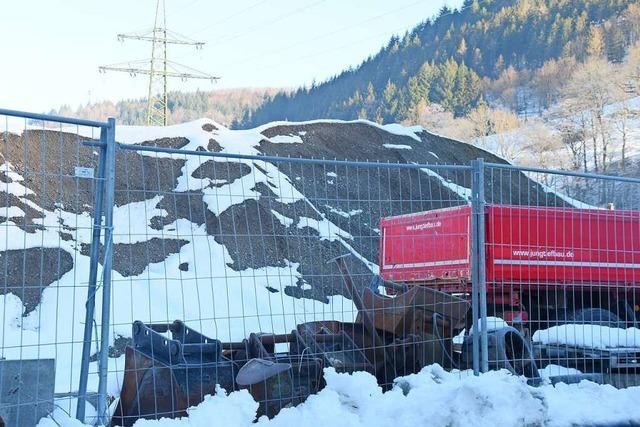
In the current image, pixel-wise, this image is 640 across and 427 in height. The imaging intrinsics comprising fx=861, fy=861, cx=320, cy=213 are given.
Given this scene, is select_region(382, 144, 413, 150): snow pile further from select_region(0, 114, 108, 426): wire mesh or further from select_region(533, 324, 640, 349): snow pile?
select_region(533, 324, 640, 349): snow pile

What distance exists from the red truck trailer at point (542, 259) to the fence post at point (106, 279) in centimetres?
690

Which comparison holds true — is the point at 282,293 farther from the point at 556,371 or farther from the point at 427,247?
the point at 427,247

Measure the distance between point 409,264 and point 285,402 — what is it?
301 inches

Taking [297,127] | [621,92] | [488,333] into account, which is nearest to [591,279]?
[488,333]

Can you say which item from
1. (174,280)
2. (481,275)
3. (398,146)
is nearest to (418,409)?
(481,275)

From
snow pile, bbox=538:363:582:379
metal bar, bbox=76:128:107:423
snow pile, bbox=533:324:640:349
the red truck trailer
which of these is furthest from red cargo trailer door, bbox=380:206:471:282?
metal bar, bbox=76:128:107:423

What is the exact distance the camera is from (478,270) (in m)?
7.55

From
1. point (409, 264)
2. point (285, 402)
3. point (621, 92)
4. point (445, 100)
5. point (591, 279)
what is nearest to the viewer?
point (285, 402)

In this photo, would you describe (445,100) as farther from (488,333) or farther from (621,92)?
(488,333)

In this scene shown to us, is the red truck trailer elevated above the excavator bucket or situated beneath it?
elevated above

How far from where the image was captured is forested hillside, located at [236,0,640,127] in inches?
4835

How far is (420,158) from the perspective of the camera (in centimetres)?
3650

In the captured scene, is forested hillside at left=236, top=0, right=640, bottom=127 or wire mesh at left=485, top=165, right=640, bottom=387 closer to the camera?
wire mesh at left=485, top=165, right=640, bottom=387

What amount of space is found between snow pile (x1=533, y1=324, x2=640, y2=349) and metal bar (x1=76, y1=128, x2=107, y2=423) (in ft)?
16.7
